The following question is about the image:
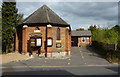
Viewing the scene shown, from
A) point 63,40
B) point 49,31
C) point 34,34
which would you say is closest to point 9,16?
point 34,34

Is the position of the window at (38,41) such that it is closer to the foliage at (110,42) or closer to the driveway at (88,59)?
the driveway at (88,59)

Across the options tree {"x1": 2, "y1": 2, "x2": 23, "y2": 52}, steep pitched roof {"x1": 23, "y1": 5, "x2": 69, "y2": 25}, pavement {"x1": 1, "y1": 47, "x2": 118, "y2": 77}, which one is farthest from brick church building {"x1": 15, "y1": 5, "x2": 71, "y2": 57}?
pavement {"x1": 1, "y1": 47, "x2": 118, "y2": 77}

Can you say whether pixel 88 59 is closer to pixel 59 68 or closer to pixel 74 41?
pixel 59 68

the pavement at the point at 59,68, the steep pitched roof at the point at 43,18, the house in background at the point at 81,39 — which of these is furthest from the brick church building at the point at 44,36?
the house in background at the point at 81,39

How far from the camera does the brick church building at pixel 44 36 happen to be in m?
25.5

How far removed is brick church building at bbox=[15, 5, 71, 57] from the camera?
2547 cm

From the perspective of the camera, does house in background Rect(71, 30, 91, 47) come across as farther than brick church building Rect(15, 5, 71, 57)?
Yes

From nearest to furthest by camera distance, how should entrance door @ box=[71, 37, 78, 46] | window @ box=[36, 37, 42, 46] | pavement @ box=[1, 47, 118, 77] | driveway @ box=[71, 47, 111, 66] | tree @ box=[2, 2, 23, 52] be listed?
pavement @ box=[1, 47, 118, 77]
driveway @ box=[71, 47, 111, 66]
window @ box=[36, 37, 42, 46]
tree @ box=[2, 2, 23, 52]
entrance door @ box=[71, 37, 78, 46]

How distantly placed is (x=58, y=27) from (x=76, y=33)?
96.3 ft

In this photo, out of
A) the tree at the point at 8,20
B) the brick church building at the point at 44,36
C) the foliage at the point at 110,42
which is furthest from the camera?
the tree at the point at 8,20

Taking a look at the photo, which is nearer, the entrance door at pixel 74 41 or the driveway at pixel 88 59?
the driveway at pixel 88 59

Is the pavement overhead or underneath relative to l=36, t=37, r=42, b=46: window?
underneath

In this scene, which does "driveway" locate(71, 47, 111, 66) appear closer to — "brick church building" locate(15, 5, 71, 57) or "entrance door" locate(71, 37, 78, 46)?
"brick church building" locate(15, 5, 71, 57)

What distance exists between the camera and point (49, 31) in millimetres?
25734
